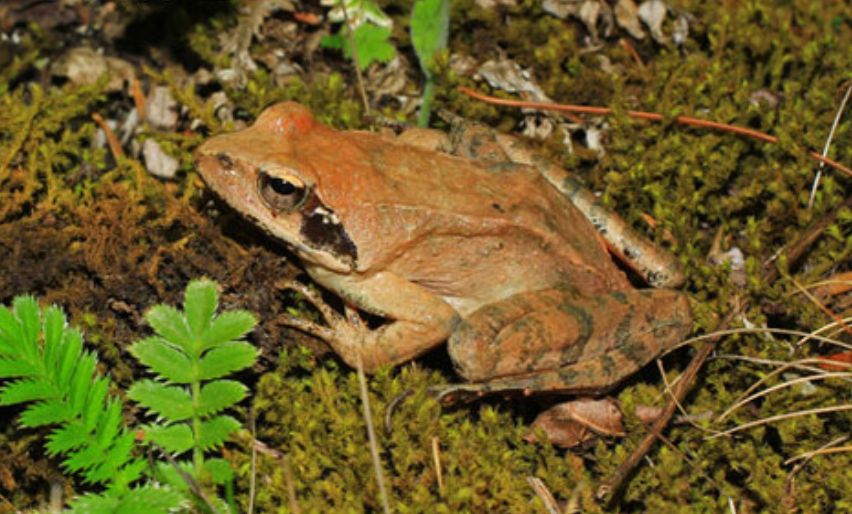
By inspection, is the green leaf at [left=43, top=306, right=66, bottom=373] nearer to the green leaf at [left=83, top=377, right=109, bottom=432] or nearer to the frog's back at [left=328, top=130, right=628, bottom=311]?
the green leaf at [left=83, top=377, right=109, bottom=432]

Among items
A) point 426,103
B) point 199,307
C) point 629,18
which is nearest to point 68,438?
point 199,307

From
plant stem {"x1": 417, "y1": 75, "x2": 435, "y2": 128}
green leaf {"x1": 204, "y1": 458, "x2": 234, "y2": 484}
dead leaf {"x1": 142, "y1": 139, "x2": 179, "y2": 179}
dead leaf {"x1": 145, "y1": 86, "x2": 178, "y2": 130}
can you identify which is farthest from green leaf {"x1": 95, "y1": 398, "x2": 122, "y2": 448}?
plant stem {"x1": 417, "y1": 75, "x2": 435, "y2": 128}

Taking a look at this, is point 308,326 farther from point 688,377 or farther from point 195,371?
point 688,377

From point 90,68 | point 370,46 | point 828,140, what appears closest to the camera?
point 828,140

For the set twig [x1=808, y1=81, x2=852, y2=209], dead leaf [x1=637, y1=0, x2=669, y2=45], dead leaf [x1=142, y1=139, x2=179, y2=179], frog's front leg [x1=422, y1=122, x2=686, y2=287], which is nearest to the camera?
frog's front leg [x1=422, y1=122, x2=686, y2=287]

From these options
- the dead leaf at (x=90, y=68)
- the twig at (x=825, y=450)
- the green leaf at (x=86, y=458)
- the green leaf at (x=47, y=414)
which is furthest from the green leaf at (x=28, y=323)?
the twig at (x=825, y=450)

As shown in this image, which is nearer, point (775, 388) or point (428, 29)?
point (775, 388)

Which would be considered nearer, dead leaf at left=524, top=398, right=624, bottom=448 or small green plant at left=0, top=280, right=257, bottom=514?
small green plant at left=0, top=280, right=257, bottom=514

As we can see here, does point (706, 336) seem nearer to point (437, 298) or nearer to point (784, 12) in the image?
point (437, 298)

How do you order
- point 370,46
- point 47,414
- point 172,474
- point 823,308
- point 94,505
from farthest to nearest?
point 370,46, point 823,308, point 172,474, point 47,414, point 94,505
